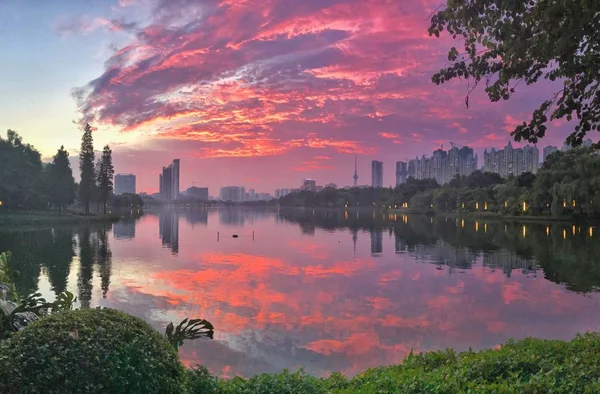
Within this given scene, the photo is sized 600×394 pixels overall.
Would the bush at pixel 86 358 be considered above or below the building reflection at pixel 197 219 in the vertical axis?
above

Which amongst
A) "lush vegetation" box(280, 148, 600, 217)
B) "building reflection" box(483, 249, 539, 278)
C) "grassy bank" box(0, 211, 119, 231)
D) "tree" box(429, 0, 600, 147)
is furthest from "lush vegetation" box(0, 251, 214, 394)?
"grassy bank" box(0, 211, 119, 231)

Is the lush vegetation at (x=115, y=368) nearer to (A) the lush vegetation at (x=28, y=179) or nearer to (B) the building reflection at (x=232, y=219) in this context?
(A) the lush vegetation at (x=28, y=179)

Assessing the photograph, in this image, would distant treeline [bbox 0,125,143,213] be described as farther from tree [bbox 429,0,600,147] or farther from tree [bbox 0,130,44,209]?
tree [bbox 429,0,600,147]

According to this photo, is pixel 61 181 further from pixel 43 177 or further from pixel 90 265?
pixel 90 265

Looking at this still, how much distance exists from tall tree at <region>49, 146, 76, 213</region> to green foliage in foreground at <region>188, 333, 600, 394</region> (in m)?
72.7

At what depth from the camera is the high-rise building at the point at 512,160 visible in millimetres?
167625

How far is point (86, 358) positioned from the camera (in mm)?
3232

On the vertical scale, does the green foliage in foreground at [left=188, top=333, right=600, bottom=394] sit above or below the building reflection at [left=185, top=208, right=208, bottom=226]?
above

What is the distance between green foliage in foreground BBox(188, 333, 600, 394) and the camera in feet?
15.7

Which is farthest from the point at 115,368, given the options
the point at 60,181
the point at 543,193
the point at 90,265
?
the point at 60,181

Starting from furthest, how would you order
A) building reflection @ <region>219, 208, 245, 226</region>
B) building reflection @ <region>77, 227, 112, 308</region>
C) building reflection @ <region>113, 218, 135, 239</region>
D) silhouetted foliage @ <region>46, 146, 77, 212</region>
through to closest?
building reflection @ <region>219, 208, 245, 226</region>
silhouetted foliage @ <region>46, 146, 77, 212</region>
building reflection @ <region>113, 218, 135, 239</region>
building reflection @ <region>77, 227, 112, 308</region>

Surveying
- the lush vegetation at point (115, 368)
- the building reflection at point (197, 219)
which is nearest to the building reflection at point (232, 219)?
the building reflection at point (197, 219)

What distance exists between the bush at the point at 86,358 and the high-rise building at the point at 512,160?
175 m

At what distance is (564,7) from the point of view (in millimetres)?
4539
